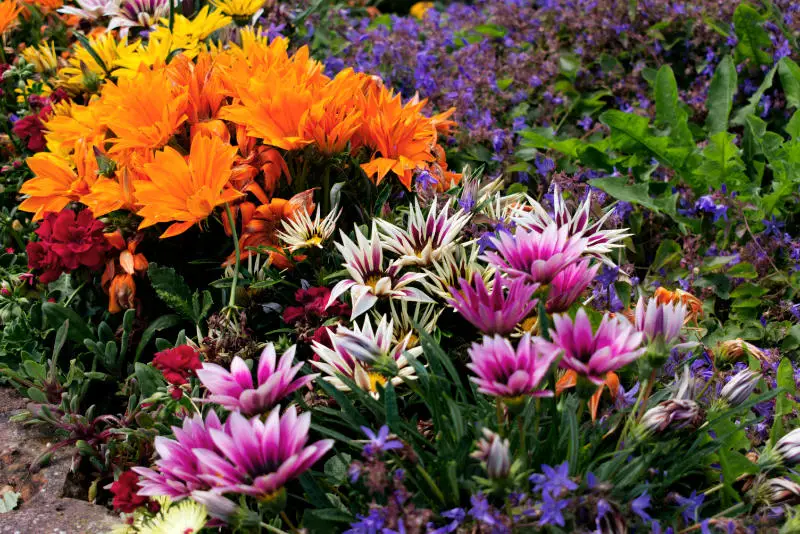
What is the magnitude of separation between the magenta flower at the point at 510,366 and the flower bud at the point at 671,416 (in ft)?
0.88

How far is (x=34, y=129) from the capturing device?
111 inches

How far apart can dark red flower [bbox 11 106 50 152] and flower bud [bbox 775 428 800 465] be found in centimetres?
243

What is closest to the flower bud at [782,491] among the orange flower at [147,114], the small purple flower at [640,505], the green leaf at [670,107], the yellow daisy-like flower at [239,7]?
the small purple flower at [640,505]

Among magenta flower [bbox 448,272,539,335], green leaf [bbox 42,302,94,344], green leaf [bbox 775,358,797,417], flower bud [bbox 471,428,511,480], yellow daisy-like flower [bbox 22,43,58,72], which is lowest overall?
green leaf [bbox 42,302,94,344]

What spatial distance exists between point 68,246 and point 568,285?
1.32 m

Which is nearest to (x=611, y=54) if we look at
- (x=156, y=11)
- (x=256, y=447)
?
(x=156, y=11)

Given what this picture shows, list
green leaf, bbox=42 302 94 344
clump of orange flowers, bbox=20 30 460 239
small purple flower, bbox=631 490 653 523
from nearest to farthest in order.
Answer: small purple flower, bbox=631 490 653 523 < clump of orange flowers, bbox=20 30 460 239 < green leaf, bbox=42 302 94 344

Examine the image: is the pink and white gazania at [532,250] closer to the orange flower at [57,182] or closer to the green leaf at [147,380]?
the green leaf at [147,380]

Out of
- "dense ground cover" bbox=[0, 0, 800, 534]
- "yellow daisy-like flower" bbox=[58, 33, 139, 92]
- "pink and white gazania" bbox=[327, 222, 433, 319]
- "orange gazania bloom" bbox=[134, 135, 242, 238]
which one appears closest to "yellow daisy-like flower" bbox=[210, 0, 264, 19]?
"dense ground cover" bbox=[0, 0, 800, 534]

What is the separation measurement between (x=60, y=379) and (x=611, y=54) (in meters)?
2.66

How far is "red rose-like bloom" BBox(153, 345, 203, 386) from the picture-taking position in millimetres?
1824

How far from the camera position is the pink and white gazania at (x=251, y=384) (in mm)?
1438

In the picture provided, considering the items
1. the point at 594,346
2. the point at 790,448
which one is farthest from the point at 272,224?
the point at 790,448

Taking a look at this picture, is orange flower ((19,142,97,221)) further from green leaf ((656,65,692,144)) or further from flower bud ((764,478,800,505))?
green leaf ((656,65,692,144))
